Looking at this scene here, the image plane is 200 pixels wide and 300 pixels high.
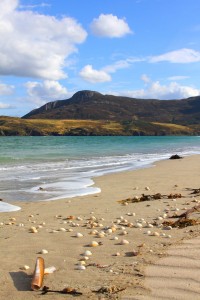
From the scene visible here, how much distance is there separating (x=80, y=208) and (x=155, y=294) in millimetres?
7582

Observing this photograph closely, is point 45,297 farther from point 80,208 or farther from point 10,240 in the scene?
point 80,208

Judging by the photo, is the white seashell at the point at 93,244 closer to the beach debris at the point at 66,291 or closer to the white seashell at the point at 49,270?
the white seashell at the point at 49,270

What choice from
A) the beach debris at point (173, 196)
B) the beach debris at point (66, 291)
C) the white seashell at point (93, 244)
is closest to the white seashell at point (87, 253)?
the white seashell at point (93, 244)

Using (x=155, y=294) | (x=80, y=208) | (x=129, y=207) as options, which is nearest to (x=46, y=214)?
(x=80, y=208)

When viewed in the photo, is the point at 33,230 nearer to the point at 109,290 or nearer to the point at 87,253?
the point at 87,253

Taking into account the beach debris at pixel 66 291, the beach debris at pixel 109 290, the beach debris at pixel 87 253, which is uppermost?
the beach debris at pixel 87 253

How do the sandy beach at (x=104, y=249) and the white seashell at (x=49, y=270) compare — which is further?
the white seashell at (x=49, y=270)

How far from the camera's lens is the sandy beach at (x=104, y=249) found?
601 cm

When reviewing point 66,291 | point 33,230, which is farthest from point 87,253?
point 33,230

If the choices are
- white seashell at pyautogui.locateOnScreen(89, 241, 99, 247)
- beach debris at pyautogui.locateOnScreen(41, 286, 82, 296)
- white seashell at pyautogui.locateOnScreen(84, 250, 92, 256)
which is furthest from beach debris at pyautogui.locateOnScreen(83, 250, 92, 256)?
beach debris at pyautogui.locateOnScreen(41, 286, 82, 296)

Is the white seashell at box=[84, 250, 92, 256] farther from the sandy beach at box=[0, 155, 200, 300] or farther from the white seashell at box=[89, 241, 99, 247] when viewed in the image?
the white seashell at box=[89, 241, 99, 247]

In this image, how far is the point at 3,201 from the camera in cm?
1502

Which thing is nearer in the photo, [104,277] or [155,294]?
[155,294]

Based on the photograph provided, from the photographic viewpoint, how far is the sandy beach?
6.01 metres
